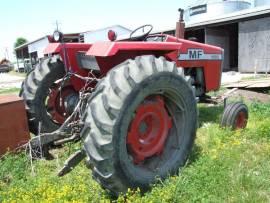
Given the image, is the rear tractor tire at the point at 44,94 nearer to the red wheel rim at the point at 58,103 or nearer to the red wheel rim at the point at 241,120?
the red wheel rim at the point at 58,103

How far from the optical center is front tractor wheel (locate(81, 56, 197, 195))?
2.94 meters

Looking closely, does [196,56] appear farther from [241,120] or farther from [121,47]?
[121,47]

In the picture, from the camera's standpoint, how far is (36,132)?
4.57m

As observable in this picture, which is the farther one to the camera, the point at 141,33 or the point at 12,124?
the point at 141,33

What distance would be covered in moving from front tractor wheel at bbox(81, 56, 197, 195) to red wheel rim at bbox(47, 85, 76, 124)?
5.84 feet

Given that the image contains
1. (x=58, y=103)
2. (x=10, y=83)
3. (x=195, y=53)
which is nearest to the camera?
(x=58, y=103)

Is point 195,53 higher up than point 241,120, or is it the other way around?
point 195,53

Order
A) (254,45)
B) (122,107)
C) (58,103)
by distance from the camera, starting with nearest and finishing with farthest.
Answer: (122,107), (58,103), (254,45)

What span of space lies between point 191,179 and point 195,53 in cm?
260

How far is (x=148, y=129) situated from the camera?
11.7 feet

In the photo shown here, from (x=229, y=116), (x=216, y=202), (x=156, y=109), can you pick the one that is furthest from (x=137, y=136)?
(x=229, y=116)

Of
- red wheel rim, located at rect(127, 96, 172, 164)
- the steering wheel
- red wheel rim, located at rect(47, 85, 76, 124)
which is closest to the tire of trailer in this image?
red wheel rim, located at rect(47, 85, 76, 124)

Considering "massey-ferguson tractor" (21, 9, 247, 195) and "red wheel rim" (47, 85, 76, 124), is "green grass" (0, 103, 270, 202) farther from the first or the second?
"red wheel rim" (47, 85, 76, 124)

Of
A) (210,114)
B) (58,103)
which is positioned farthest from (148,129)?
(210,114)
